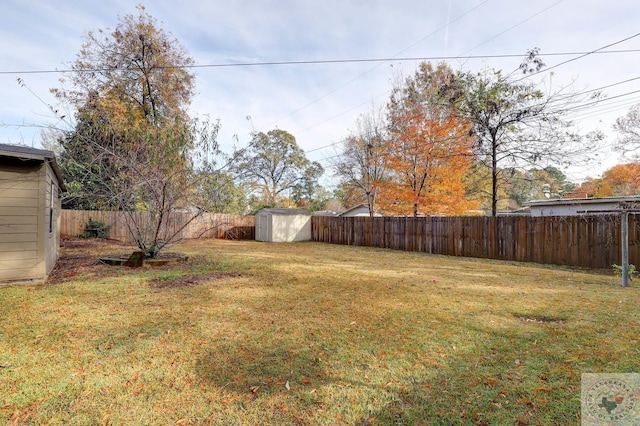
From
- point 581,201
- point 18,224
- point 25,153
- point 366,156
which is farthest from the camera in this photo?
point 366,156

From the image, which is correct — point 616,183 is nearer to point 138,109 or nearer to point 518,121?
point 518,121

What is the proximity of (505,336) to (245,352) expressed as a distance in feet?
8.56

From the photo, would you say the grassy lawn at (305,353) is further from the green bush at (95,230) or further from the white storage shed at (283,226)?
the white storage shed at (283,226)

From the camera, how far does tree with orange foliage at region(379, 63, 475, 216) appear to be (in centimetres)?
1235

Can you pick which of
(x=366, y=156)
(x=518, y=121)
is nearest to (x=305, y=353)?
(x=518, y=121)

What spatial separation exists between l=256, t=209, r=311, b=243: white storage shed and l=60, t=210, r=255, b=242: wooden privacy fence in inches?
53.0

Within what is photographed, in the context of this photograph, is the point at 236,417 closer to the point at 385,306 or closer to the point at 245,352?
the point at 245,352

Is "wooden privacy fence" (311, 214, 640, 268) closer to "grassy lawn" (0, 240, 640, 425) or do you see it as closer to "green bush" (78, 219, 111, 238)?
"grassy lawn" (0, 240, 640, 425)

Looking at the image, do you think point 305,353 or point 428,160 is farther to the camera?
point 428,160

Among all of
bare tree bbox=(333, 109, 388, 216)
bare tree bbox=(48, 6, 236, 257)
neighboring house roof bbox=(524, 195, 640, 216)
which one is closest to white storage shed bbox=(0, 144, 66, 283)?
bare tree bbox=(48, 6, 236, 257)

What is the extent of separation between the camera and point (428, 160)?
1283 centimetres

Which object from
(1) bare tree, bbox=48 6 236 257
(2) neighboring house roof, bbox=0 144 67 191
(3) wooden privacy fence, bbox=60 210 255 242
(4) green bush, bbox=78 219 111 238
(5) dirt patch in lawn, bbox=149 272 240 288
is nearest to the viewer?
(2) neighboring house roof, bbox=0 144 67 191

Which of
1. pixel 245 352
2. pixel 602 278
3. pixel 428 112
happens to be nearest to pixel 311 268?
pixel 245 352

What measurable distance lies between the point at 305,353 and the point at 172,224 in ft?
23.3
